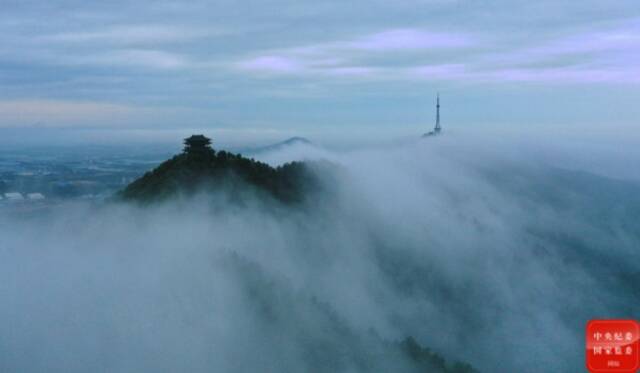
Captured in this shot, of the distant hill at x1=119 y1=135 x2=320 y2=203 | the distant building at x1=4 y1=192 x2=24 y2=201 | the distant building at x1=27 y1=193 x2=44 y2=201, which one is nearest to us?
the distant hill at x1=119 y1=135 x2=320 y2=203

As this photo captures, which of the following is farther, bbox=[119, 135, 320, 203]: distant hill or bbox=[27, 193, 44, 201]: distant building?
bbox=[27, 193, 44, 201]: distant building

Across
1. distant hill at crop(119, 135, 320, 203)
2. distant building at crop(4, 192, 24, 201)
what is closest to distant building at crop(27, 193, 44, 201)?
distant building at crop(4, 192, 24, 201)

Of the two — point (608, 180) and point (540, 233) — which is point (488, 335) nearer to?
point (540, 233)

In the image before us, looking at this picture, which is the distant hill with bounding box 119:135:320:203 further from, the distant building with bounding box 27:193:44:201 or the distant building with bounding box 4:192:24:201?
the distant building with bounding box 4:192:24:201

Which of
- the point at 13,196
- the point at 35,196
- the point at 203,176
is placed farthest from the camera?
the point at 35,196

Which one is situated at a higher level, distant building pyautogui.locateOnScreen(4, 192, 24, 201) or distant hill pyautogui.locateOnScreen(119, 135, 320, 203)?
distant hill pyautogui.locateOnScreen(119, 135, 320, 203)

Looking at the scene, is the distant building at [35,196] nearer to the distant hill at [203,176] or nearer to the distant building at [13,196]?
the distant building at [13,196]

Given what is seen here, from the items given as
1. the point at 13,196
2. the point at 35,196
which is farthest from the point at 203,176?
the point at 13,196

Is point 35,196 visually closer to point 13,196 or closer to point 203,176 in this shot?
point 13,196

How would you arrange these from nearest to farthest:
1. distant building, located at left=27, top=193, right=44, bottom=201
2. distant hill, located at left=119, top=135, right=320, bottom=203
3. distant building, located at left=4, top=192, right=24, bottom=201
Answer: distant hill, located at left=119, top=135, right=320, bottom=203, distant building, located at left=4, top=192, right=24, bottom=201, distant building, located at left=27, top=193, right=44, bottom=201
